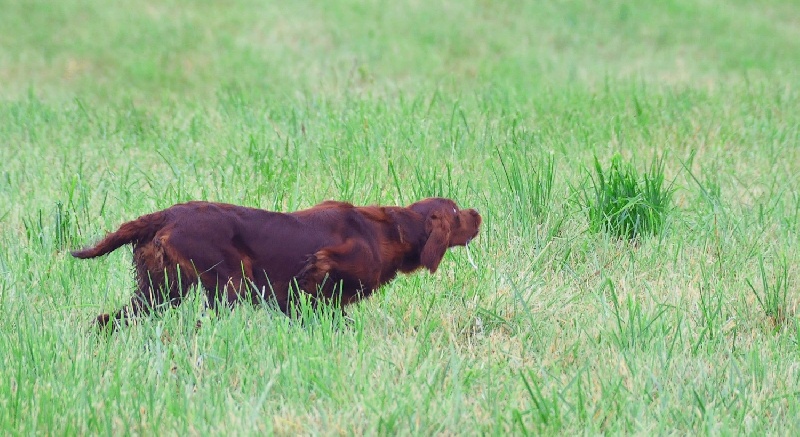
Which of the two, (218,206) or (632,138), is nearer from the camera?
(218,206)

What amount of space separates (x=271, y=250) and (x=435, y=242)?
0.68m

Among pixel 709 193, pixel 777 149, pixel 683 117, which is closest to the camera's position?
pixel 709 193

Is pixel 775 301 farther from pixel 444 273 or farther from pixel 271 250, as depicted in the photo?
pixel 271 250

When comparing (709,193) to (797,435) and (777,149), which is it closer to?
(777,149)

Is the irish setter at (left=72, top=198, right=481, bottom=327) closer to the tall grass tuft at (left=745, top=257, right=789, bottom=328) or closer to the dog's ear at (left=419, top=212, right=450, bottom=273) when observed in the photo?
the dog's ear at (left=419, top=212, right=450, bottom=273)

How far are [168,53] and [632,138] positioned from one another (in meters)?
6.76

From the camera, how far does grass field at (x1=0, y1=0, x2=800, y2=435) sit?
3.07m

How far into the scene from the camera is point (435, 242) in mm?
3992

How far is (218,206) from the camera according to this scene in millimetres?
3662

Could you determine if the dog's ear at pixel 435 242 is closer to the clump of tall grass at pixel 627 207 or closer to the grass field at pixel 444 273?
the grass field at pixel 444 273

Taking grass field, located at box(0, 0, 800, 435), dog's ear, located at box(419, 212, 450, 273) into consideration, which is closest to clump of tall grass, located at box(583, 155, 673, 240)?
grass field, located at box(0, 0, 800, 435)

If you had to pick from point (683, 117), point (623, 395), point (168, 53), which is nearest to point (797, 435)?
point (623, 395)

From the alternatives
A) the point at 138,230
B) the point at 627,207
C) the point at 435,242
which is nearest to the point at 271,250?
the point at 138,230

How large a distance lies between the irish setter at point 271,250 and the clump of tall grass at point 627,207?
1105mm
